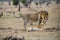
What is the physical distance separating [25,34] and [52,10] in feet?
1.43

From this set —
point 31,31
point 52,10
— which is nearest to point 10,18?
point 31,31

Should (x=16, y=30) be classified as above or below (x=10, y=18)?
below

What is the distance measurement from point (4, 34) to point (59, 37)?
655 millimetres

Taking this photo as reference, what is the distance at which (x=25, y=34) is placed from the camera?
1.46 meters

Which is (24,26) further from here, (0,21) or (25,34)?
(0,21)

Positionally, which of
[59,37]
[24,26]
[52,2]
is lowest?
[59,37]

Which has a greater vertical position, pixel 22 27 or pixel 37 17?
pixel 37 17

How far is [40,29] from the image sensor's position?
1460mm

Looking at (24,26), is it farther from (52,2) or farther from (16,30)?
(52,2)

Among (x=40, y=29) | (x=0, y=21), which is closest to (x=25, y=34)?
(x=40, y=29)

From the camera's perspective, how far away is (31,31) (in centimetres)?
146

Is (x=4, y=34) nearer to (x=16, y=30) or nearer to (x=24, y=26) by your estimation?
(x=16, y=30)

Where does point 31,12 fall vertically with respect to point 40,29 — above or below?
above

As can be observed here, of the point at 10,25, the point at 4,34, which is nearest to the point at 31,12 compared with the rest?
the point at 10,25
